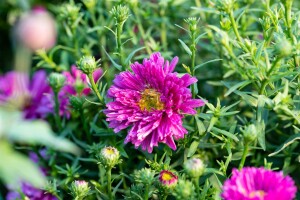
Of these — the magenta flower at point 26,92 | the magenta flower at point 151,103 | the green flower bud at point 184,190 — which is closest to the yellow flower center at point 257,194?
the green flower bud at point 184,190

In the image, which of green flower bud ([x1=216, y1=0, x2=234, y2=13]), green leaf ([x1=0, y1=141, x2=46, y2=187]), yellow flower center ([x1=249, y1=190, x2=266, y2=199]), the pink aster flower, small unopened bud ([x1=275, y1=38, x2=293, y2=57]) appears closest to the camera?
green leaf ([x1=0, y1=141, x2=46, y2=187])

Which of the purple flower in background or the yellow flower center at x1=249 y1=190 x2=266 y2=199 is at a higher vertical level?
the yellow flower center at x1=249 y1=190 x2=266 y2=199

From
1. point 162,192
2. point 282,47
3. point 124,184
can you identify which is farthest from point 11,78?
point 282,47

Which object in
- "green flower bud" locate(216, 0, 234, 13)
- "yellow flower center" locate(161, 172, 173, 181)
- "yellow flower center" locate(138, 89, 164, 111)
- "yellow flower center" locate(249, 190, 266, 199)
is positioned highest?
"green flower bud" locate(216, 0, 234, 13)

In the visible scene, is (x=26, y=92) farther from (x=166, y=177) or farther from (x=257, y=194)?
(x=257, y=194)

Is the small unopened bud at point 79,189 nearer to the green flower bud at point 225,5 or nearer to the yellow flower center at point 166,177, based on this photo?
the yellow flower center at point 166,177

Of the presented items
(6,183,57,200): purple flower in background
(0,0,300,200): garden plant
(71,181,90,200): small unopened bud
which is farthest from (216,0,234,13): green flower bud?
(6,183,57,200): purple flower in background

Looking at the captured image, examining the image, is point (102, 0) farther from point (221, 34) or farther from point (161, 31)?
point (221, 34)

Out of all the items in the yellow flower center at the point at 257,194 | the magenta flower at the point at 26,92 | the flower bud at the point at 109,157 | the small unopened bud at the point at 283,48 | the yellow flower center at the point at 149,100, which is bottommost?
the magenta flower at the point at 26,92

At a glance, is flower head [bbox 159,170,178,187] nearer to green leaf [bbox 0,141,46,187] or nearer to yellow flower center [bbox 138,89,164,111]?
yellow flower center [bbox 138,89,164,111]
